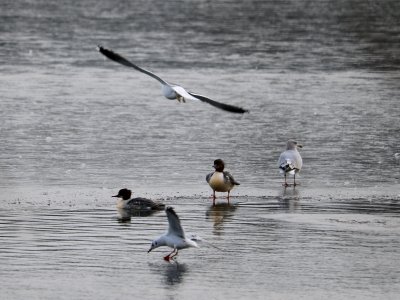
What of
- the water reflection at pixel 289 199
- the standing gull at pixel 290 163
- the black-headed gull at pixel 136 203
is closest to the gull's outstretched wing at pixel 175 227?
the black-headed gull at pixel 136 203

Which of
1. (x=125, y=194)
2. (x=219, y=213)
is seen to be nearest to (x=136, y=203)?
(x=125, y=194)

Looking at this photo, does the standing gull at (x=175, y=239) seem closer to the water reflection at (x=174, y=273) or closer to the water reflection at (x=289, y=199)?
the water reflection at (x=174, y=273)

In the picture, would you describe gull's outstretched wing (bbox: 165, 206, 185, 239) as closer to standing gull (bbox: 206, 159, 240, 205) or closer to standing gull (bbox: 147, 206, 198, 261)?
standing gull (bbox: 147, 206, 198, 261)

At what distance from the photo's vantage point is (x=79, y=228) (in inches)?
563

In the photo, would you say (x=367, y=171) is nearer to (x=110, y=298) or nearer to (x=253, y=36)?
(x=110, y=298)

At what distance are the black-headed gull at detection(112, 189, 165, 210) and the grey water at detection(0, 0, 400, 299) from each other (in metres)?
0.13

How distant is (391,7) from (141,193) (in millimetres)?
31070

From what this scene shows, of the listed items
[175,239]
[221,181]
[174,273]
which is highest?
[221,181]

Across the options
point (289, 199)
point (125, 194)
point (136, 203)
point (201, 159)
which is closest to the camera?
point (136, 203)

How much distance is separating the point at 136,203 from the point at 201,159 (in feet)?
11.4

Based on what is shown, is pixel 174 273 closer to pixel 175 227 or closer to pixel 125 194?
pixel 175 227

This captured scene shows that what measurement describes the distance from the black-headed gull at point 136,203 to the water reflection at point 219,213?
0.61 m

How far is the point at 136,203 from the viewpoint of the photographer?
1534 centimetres

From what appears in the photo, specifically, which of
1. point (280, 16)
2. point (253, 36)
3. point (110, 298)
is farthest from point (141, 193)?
point (280, 16)
